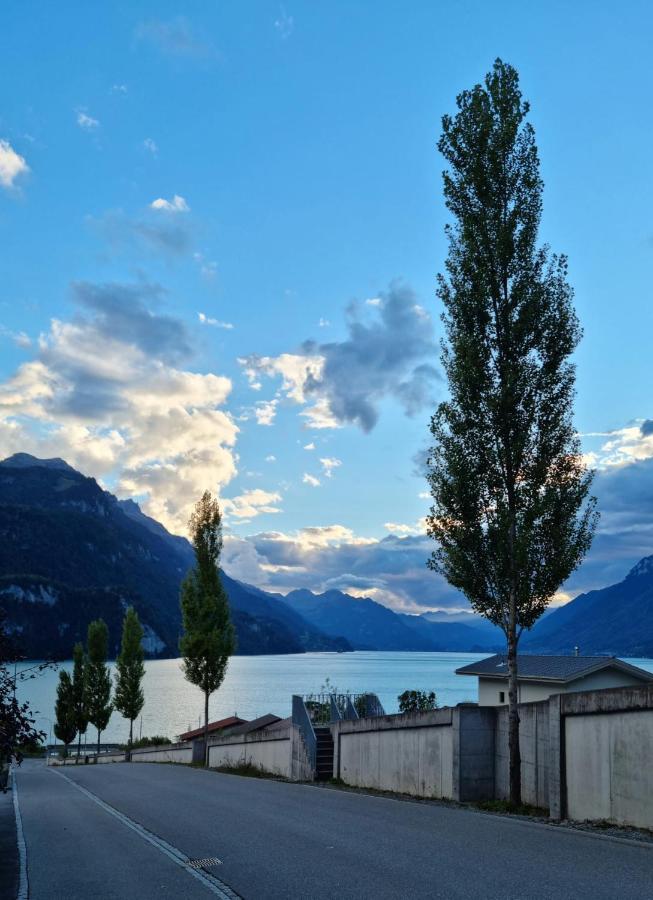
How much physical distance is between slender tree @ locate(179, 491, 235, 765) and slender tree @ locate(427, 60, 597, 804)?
29.8 meters

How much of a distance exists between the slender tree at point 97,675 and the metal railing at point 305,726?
5330 centimetres

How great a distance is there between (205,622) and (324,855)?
36.6m

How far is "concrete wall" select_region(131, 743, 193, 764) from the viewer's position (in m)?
45.6

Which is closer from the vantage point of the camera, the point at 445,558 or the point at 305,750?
the point at 445,558

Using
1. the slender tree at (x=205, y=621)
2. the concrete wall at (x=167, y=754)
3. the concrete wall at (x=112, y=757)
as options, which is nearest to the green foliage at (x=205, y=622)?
the slender tree at (x=205, y=621)

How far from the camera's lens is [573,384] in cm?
1958

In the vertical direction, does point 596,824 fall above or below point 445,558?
below

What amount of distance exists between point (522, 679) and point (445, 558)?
22.5 metres

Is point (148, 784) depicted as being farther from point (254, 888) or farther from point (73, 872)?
point (254, 888)

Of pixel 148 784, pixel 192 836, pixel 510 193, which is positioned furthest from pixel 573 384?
pixel 148 784

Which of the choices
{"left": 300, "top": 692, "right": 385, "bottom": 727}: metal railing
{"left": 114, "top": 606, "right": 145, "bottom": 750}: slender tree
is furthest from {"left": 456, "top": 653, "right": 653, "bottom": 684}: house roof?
{"left": 114, "top": 606, "right": 145, "bottom": 750}: slender tree

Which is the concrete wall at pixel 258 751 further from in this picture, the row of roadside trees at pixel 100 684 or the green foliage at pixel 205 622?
the row of roadside trees at pixel 100 684

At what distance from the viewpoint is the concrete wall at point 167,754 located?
45.6 m

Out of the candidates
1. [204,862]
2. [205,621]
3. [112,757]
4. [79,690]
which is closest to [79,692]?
[79,690]
